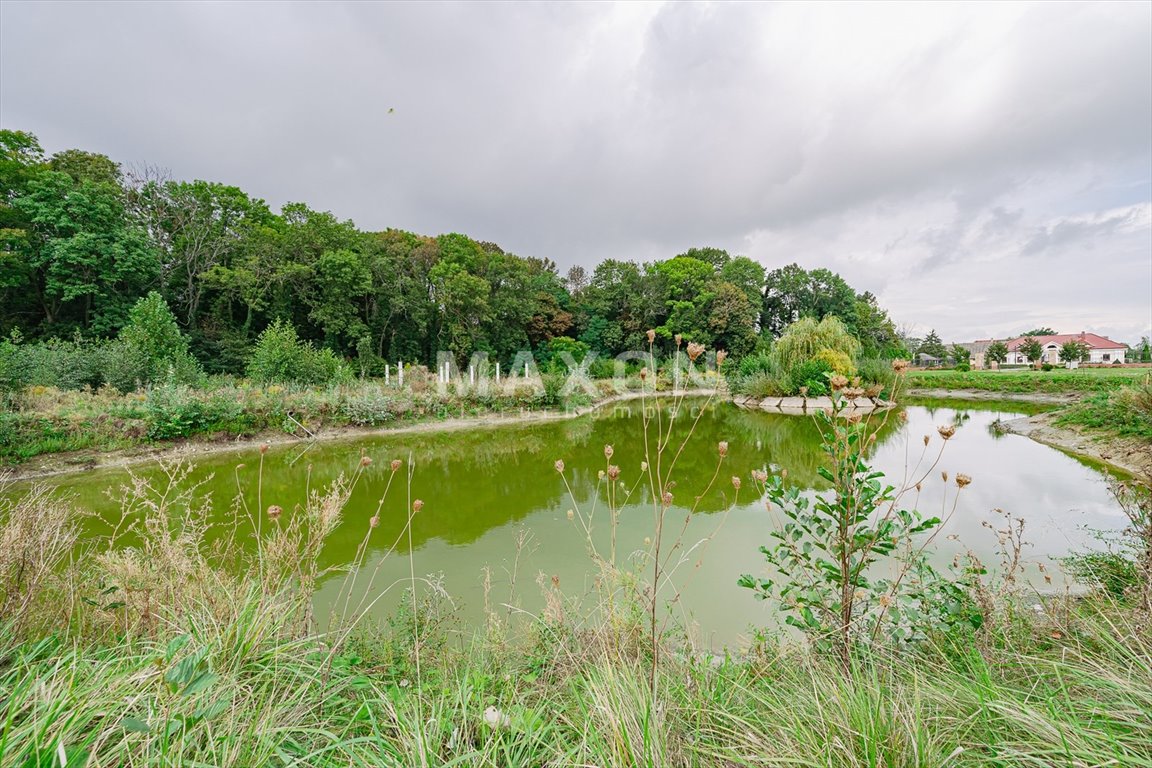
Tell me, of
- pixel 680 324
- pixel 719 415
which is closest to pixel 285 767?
pixel 719 415

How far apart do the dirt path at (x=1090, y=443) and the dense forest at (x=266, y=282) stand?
1020cm

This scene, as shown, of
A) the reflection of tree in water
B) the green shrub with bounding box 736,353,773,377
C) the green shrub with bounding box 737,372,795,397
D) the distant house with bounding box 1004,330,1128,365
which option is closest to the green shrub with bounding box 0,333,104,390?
the reflection of tree in water

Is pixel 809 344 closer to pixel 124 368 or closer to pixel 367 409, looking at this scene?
pixel 367 409

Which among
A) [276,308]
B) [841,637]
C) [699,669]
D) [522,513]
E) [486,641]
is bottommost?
[522,513]

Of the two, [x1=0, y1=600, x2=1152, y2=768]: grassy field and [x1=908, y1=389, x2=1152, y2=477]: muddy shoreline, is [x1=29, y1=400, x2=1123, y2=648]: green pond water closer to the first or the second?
[x1=908, y1=389, x2=1152, y2=477]: muddy shoreline

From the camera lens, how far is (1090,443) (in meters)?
7.02

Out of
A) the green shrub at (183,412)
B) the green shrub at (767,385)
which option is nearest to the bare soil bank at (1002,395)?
the green shrub at (767,385)

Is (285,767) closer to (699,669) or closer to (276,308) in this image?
(699,669)

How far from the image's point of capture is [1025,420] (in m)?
9.88

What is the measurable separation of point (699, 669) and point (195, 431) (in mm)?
9995

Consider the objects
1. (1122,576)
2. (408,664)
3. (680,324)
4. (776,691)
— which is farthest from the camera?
(680,324)

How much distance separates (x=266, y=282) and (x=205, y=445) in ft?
41.5

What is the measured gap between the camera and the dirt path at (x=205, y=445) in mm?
6455

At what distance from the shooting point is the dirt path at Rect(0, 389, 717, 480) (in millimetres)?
6455
